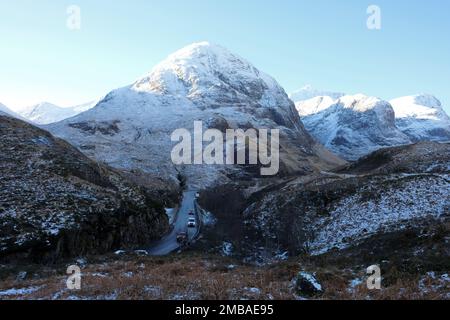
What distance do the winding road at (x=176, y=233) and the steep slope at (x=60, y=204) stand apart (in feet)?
4.40

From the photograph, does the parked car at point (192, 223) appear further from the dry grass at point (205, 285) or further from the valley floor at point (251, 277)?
the dry grass at point (205, 285)

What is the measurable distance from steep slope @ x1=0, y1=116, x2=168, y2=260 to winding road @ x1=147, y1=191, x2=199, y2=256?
1.34 metres

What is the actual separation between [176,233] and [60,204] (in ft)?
47.7

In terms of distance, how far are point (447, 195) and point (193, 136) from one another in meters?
102

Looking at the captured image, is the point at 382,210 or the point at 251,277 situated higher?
the point at 251,277

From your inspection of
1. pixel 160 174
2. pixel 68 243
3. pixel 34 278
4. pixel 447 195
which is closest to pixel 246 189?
pixel 160 174

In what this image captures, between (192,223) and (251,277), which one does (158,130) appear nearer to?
(192,223)

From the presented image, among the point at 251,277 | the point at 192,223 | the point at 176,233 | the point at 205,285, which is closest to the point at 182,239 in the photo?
the point at 176,233

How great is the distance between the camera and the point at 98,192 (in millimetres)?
39125

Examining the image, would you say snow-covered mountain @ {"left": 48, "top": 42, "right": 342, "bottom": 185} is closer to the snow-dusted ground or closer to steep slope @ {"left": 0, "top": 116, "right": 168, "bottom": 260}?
steep slope @ {"left": 0, "top": 116, "right": 168, "bottom": 260}

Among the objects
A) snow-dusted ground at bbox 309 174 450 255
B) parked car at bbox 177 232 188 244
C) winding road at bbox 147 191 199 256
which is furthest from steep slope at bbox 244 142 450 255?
winding road at bbox 147 191 199 256

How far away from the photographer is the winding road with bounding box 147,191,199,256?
121 ft

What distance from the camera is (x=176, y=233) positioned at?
1756 inches

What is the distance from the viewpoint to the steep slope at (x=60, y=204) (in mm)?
28531
